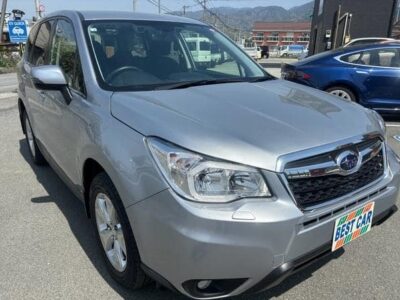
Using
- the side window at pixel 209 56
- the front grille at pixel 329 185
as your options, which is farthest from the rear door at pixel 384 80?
the front grille at pixel 329 185

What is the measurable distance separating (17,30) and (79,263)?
72.4ft

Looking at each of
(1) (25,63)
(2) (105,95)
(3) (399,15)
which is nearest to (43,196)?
(1) (25,63)

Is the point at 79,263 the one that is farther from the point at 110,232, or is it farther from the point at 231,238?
the point at 231,238

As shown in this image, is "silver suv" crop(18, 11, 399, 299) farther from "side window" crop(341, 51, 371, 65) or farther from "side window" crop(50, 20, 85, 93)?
"side window" crop(341, 51, 371, 65)

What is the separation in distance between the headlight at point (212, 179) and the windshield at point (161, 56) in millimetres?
976

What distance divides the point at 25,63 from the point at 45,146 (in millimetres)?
1349

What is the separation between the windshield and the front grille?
126 centimetres

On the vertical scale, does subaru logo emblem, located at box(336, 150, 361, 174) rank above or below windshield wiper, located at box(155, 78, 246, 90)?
below

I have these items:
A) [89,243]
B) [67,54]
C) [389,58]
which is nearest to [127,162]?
[89,243]

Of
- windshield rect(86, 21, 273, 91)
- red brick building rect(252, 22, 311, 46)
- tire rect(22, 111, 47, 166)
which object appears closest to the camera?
windshield rect(86, 21, 273, 91)

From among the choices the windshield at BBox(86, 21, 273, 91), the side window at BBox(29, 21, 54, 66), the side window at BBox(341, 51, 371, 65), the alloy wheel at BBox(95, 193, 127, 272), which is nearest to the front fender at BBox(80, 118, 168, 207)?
the alloy wheel at BBox(95, 193, 127, 272)

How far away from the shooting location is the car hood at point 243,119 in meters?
1.93

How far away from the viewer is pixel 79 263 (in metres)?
2.84

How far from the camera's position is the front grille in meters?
1.95
